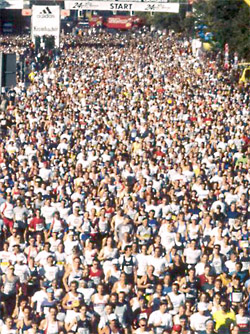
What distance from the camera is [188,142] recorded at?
27.0 meters

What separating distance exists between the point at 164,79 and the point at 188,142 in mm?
20726

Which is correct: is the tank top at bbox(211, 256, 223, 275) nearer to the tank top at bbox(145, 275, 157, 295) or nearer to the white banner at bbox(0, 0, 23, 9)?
the tank top at bbox(145, 275, 157, 295)

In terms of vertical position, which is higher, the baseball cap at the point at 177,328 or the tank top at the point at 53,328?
the baseball cap at the point at 177,328

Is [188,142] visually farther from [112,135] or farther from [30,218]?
[30,218]

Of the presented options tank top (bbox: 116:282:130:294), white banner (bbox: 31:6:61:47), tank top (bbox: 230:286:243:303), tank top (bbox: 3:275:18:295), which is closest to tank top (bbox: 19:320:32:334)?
tank top (bbox: 116:282:130:294)

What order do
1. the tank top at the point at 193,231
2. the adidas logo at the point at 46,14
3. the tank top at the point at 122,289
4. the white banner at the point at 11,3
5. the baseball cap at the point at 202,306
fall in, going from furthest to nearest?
1. the white banner at the point at 11,3
2. the adidas logo at the point at 46,14
3. the tank top at the point at 193,231
4. the tank top at the point at 122,289
5. the baseball cap at the point at 202,306

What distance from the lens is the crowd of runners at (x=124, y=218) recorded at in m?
14.4

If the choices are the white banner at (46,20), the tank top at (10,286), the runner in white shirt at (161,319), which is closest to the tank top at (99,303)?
the runner in white shirt at (161,319)

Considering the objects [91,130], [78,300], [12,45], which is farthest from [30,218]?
[12,45]

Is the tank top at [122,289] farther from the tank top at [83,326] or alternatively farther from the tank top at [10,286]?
the tank top at [10,286]

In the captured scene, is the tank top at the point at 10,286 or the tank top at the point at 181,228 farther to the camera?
the tank top at the point at 181,228

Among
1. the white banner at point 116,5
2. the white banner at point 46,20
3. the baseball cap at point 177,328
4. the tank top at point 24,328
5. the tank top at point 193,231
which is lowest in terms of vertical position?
the white banner at point 46,20

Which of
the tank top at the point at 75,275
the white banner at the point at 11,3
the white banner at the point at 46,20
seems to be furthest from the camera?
the white banner at the point at 11,3

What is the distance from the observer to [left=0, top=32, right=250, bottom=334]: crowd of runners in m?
14.4
